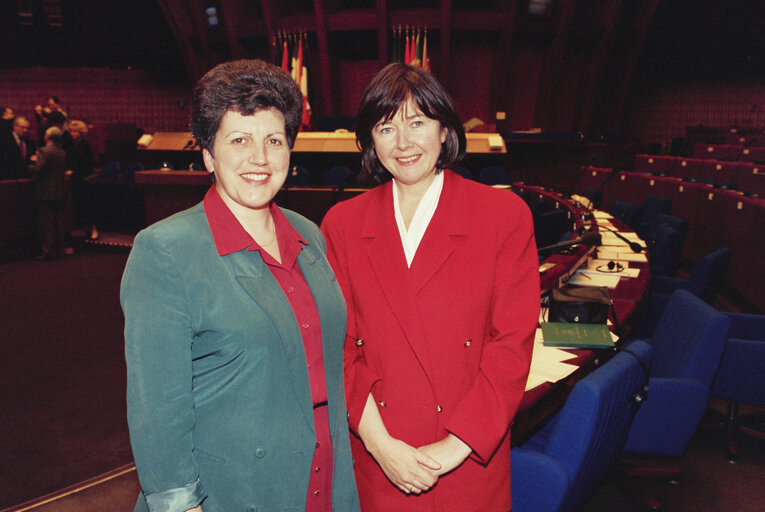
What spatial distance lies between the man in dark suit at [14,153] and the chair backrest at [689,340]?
8.62m

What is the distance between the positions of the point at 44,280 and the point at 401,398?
6459mm

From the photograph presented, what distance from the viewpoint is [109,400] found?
3428 millimetres

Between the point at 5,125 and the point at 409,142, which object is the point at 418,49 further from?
the point at 409,142

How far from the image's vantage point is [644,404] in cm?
→ 210

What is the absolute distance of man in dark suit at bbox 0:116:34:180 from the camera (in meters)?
7.68

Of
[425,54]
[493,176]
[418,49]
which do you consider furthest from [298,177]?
[418,49]

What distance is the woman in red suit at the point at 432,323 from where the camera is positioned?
1184mm

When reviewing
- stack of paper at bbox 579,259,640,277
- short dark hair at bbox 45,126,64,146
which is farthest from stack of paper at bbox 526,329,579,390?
short dark hair at bbox 45,126,64,146

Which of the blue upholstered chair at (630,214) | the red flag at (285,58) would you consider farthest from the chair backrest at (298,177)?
the red flag at (285,58)

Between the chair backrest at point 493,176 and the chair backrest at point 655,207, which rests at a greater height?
the chair backrest at point 493,176

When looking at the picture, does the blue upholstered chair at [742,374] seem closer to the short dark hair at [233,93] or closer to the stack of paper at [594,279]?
the stack of paper at [594,279]

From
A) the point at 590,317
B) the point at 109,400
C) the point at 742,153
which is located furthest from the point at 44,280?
the point at 742,153

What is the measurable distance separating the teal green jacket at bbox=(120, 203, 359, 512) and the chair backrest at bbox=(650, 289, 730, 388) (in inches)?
68.8

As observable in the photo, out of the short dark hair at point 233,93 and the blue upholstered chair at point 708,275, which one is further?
the blue upholstered chair at point 708,275
